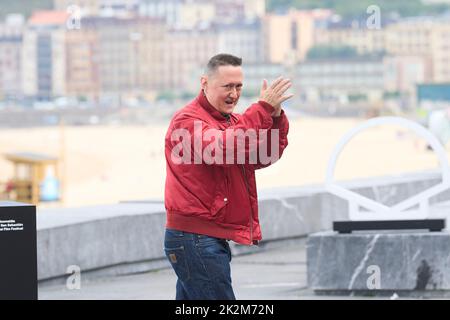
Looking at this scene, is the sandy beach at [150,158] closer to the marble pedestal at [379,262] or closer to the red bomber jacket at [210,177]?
the marble pedestal at [379,262]

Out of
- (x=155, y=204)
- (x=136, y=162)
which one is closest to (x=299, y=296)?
(x=155, y=204)

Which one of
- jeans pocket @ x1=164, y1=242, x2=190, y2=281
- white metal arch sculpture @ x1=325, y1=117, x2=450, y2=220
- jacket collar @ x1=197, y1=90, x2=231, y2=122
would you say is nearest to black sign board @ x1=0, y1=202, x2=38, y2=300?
jeans pocket @ x1=164, y1=242, x2=190, y2=281

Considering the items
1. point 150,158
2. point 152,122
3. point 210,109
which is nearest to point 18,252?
point 210,109

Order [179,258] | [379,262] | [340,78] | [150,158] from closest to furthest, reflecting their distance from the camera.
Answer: [179,258] < [379,262] < [150,158] < [340,78]

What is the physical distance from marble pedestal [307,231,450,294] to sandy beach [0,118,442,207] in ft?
108

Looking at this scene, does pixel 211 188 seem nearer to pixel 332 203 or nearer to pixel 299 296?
pixel 299 296

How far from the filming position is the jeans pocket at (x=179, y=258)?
573cm

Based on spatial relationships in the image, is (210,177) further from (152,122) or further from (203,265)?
(152,122)

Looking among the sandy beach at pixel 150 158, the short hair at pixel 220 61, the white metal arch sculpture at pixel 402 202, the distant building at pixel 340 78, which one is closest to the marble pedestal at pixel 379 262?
the white metal arch sculpture at pixel 402 202

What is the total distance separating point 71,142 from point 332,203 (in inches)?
3800

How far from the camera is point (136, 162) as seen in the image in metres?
86.0

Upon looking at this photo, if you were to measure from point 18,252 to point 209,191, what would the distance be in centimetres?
71

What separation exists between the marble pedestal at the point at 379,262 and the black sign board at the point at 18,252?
12.7 ft

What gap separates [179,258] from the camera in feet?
18.9
